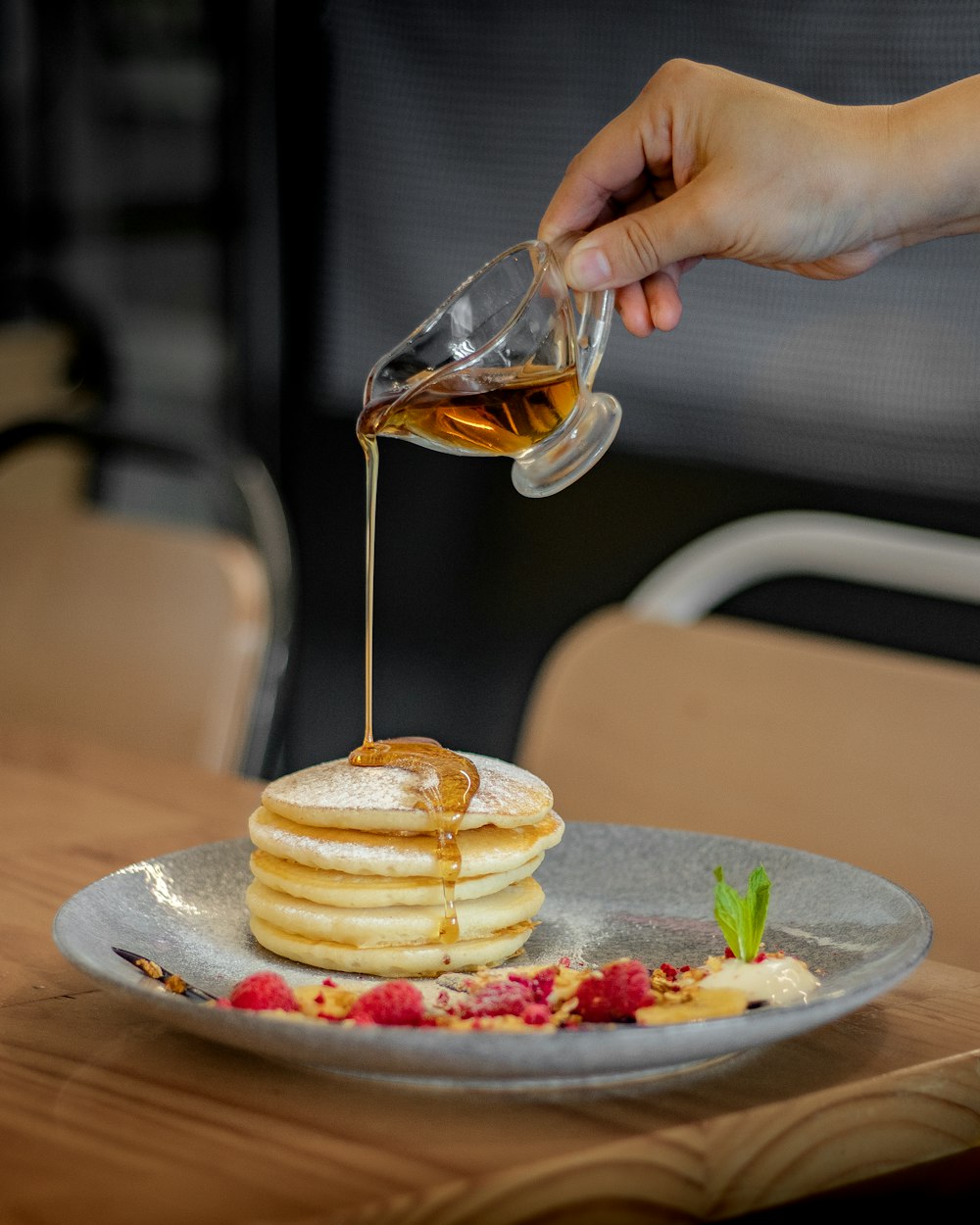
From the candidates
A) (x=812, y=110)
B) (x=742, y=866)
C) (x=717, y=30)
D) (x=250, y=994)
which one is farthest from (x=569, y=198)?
(x=717, y=30)

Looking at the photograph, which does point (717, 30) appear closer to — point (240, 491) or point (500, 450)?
point (240, 491)

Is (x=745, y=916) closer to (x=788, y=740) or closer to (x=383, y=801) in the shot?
(x=383, y=801)

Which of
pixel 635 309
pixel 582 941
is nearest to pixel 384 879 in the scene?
pixel 582 941

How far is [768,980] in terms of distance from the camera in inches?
31.4

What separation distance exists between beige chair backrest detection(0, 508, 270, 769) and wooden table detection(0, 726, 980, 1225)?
92 cm

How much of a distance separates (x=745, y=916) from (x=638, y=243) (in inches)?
18.3

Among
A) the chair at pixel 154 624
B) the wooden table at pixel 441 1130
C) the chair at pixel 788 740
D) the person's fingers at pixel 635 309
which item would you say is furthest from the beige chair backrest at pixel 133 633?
the wooden table at pixel 441 1130

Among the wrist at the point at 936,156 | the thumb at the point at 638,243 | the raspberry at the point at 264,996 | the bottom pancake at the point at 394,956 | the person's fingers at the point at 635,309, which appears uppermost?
the wrist at the point at 936,156

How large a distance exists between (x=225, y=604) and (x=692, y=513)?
2.85 feet

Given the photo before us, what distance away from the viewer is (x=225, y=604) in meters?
1.79

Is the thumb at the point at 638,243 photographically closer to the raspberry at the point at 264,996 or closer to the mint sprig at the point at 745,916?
the mint sprig at the point at 745,916

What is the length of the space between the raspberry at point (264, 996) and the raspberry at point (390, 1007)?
0.10 feet

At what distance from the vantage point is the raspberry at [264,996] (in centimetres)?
74

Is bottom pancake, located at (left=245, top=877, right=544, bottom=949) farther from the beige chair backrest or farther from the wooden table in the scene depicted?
the beige chair backrest
